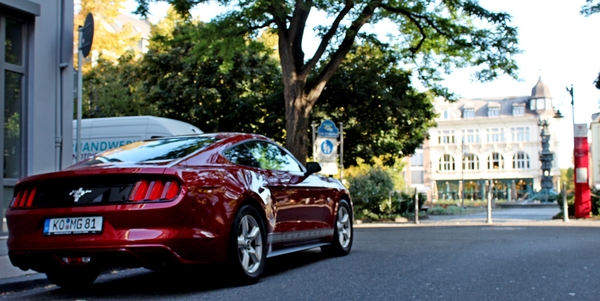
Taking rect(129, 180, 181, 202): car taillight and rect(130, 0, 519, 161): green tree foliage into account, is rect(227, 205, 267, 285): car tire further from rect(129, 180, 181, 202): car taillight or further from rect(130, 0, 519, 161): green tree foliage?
rect(130, 0, 519, 161): green tree foliage

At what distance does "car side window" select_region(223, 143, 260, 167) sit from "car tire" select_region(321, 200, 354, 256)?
2.27 meters

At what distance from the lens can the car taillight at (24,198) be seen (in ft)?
19.8

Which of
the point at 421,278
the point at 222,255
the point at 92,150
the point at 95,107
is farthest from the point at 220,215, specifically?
the point at 95,107

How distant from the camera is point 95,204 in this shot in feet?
18.7

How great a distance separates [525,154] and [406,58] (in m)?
75.9

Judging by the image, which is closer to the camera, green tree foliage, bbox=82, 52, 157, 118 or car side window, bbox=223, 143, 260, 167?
car side window, bbox=223, 143, 260, 167

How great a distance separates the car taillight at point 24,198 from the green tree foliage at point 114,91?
88.1 feet

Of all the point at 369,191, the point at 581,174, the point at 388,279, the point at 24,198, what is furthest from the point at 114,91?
the point at 388,279

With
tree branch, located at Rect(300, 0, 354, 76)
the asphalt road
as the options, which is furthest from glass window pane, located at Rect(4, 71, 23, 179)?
tree branch, located at Rect(300, 0, 354, 76)

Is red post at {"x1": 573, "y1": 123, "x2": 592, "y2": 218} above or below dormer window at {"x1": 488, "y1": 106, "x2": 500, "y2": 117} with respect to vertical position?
below

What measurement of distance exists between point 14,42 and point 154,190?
5898 millimetres

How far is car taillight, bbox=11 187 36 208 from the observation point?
6.02m

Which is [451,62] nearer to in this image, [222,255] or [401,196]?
[401,196]

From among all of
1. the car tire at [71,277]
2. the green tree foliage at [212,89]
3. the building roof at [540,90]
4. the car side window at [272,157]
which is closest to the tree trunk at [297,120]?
the car side window at [272,157]
